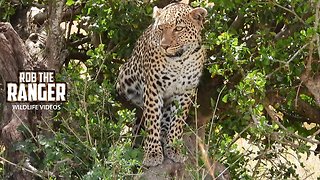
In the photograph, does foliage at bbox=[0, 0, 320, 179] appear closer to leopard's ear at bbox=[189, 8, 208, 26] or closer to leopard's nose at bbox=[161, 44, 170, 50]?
leopard's ear at bbox=[189, 8, 208, 26]

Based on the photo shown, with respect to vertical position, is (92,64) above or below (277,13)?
below

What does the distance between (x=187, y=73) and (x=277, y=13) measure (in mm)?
915

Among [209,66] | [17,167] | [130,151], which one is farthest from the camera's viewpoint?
[209,66]

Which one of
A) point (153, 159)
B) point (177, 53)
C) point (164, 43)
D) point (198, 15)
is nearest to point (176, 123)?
point (153, 159)

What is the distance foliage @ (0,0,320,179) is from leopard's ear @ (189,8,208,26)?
161 mm

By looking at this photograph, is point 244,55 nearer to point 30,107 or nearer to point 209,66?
point 209,66

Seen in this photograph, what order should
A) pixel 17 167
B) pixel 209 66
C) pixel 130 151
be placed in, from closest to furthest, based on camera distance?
pixel 130 151, pixel 17 167, pixel 209 66

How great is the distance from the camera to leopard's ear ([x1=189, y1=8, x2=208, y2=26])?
7.02 metres

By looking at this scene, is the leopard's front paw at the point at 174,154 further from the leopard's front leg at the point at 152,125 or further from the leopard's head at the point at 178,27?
the leopard's head at the point at 178,27

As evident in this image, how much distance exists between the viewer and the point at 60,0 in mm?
7367

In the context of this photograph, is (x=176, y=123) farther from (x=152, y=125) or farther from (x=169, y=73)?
(x=169, y=73)

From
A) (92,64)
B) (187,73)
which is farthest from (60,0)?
(187,73)

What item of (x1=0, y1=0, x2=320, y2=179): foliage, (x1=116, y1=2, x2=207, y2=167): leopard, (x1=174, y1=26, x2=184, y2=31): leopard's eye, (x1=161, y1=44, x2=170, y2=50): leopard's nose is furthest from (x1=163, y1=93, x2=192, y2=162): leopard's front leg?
(x1=174, y1=26, x2=184, y2=31): leopard's eye

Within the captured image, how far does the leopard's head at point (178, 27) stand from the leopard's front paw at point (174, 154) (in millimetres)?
791
